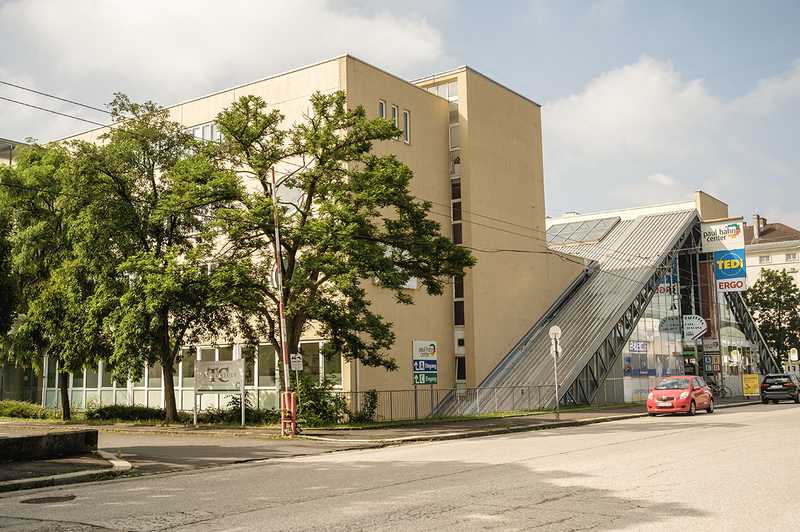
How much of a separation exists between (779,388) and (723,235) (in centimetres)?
1220

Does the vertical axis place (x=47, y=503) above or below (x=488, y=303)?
below

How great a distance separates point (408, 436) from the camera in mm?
19188

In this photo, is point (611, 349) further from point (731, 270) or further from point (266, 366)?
point (266, 366)

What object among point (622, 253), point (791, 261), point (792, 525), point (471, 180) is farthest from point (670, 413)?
point (791, 261)

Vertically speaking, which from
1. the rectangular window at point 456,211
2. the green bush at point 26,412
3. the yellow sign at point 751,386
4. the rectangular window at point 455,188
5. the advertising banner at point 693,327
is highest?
the rectangular window at point 455,188

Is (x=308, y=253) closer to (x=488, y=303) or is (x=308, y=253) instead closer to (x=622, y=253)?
(x=488, y=303)

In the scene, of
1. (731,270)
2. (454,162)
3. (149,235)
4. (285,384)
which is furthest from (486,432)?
(731,270)

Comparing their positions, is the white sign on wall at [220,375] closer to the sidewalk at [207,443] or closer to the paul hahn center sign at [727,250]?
the sidewalk at [207,443]

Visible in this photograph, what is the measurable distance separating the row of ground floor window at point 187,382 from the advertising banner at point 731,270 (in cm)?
3111

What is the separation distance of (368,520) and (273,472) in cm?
547

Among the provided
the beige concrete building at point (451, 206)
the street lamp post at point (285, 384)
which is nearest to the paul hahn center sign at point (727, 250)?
the beige concrete building at point (451, 206)

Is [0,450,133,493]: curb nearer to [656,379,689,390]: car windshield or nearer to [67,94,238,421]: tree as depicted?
[67,94,238,421]: tree

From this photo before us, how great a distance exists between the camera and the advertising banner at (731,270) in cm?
4722

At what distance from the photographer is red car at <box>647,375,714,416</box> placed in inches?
1089
